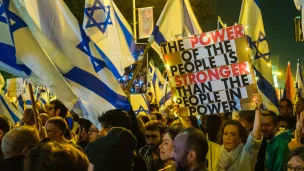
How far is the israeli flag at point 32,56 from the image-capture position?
5488 millimetres

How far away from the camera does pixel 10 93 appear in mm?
15586

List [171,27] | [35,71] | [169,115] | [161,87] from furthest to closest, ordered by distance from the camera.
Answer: [161,87], [169,115], [171,27], [35,71]

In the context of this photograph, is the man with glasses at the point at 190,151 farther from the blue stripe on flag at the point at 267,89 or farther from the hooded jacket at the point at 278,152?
the blue stripe on flag at the point at 267,89

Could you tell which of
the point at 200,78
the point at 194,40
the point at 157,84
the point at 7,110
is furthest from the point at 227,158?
the point at 157,84

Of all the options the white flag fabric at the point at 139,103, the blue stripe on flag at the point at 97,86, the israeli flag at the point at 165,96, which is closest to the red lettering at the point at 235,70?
the blue stripe on flag at the point at 97,86

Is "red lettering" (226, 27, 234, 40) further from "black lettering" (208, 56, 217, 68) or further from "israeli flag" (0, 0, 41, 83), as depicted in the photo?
"israeli flag" (0, 0, 41, 83)

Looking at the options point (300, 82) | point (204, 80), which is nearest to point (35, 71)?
point (204, 80)

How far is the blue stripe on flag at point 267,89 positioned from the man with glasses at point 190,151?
16.4ft

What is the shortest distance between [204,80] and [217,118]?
0.56 meters

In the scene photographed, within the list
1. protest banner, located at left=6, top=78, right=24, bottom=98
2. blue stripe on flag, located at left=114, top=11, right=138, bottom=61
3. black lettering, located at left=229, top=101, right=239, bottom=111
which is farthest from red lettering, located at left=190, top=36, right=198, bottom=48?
protest banner, located at left=6, top=78, right=24, bottom=98

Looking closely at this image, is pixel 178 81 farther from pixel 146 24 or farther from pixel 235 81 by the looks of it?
pixel 146 24

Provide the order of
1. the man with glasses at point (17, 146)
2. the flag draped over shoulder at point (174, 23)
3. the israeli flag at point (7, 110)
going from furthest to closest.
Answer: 1. the flag draped over shoulder at point (174, 23)
2. the israeli flag at point (7, 110)
3. the man with glasses at point (17, 146)

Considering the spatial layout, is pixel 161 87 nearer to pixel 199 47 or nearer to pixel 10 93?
pixel 10 93

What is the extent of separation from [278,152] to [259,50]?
4429 millimetres
